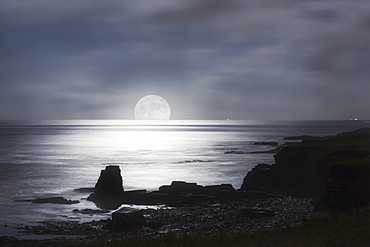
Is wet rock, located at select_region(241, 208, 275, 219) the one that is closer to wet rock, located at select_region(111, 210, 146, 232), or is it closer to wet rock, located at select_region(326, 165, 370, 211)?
wet rock, located at select_region(326, 165, 370, 211)

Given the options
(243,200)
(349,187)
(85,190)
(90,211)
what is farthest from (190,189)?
(349,187)

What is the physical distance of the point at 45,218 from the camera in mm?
30875

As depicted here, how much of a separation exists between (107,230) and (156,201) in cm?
1087

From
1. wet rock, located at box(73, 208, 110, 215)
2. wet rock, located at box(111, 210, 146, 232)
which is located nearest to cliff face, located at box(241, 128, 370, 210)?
wet rock, located at box(73, 208, 110, 215)

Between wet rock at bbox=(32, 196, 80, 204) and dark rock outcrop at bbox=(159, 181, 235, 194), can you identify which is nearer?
wet rock at bbox=(32, 196, 80, 204)

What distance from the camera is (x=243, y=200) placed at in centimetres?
3597

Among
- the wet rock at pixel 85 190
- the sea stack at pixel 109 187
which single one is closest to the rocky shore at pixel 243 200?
the sea stack at pixel 109 187

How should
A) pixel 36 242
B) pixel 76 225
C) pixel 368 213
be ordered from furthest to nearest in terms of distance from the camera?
pixel 76 225, pixel 36 242, pixel 368 213

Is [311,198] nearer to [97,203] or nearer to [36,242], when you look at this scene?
[97,203]

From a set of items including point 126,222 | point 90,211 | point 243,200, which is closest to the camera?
point 126,222

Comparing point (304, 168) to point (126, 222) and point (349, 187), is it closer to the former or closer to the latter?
point (349, 187)

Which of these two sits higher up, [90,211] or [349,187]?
[349,187]

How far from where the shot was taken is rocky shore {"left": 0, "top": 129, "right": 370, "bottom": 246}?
24.9 metres

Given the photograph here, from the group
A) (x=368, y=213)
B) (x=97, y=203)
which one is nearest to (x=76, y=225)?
(x=97, y=203)
